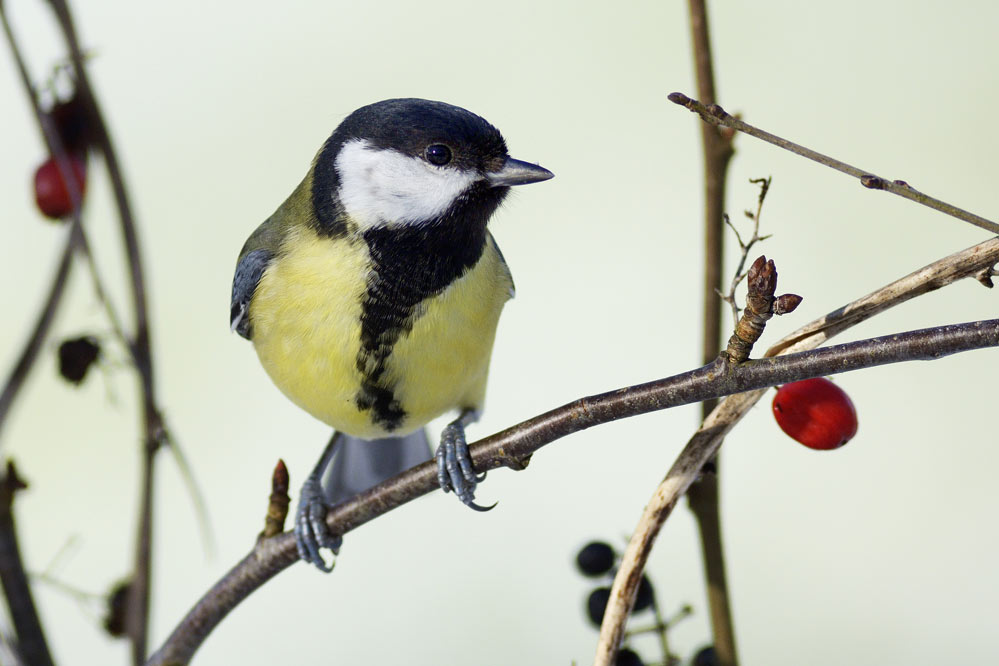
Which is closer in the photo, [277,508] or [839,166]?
[839,166]

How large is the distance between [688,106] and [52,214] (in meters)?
0.49

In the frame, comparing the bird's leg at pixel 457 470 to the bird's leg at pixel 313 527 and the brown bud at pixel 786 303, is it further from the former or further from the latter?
the brown bud at pixel 786 303

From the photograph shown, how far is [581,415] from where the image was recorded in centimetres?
42

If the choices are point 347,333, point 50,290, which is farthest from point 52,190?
point 347,333

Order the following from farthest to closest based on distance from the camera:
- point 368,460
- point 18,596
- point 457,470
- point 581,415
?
point 368,460
point 457,470
point 18,596
point 581,415

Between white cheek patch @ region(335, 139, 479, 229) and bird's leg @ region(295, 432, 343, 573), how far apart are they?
0.62 ft

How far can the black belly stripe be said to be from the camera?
0.60 m

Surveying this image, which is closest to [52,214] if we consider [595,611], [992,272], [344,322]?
[344,322]

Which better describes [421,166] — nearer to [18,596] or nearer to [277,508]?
[277,508]

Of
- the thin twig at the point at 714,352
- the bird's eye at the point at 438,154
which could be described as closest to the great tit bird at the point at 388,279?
the bird's eye at the point at 438,154

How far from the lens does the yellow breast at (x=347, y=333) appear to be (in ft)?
2.02

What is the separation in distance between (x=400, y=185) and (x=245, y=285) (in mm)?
175

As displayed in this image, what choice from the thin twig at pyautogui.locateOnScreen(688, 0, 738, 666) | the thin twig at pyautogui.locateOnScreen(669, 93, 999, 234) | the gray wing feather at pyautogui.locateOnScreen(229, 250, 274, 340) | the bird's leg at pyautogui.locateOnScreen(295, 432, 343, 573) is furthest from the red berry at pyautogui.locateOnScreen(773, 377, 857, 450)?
the gray wing feather at pyautogui.locateOnScreen(229, 250, 274, 340)

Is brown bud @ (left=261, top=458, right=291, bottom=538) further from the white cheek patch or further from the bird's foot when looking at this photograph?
the white cheek patch
